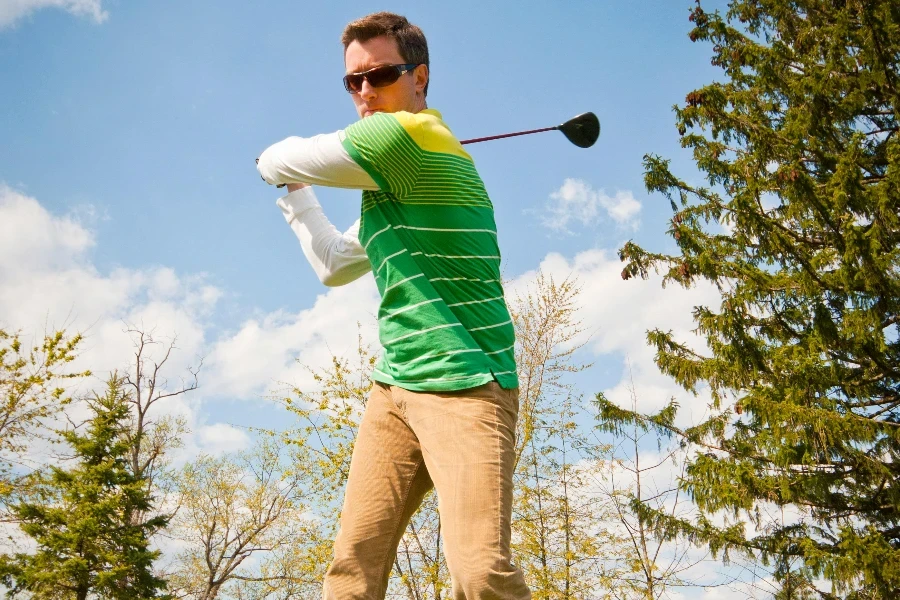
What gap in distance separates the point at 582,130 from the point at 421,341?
1.15 meters

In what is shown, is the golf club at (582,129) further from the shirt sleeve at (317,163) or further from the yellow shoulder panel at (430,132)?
the shirt sleeve at (317,163)

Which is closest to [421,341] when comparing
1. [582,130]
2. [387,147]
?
[387,147]

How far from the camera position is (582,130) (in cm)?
250

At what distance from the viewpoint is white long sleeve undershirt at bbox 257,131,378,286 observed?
1745 mm

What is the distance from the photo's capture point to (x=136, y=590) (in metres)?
14.4

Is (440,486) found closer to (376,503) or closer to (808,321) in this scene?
(376,503)

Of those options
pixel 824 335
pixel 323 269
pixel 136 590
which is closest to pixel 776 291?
pixel 824 335

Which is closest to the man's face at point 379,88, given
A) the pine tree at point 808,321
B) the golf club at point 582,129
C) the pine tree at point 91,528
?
the golf club at point 582,129

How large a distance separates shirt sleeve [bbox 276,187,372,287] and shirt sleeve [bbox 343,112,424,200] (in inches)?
12.1

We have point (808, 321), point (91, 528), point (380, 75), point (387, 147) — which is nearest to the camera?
point (387, 147)

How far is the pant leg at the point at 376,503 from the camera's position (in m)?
1.67

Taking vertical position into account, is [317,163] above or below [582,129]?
below

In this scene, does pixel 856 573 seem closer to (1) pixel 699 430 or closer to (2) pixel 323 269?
(1) pixel 699 430

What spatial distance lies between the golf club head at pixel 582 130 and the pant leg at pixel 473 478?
113 centimetres
